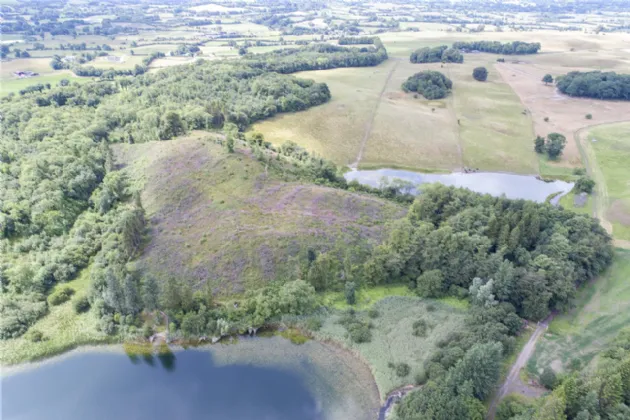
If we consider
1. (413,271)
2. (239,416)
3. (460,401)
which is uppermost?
(460,401)

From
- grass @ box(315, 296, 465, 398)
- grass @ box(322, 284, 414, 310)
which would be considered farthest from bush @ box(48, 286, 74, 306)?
grass @ box(322, 284, 414, 310)

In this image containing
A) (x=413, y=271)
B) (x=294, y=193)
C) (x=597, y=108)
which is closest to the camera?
(x=413, y=271)

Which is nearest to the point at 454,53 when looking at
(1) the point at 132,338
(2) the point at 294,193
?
(2) the point at 294,193

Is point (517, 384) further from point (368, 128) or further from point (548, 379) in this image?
point (368, 128)

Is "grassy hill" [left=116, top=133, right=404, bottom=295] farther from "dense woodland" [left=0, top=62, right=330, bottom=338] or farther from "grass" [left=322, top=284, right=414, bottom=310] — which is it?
"grass" [left=322, top=284, right=414, bottom=310]

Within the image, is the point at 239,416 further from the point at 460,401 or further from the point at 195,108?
the point at 195,108
